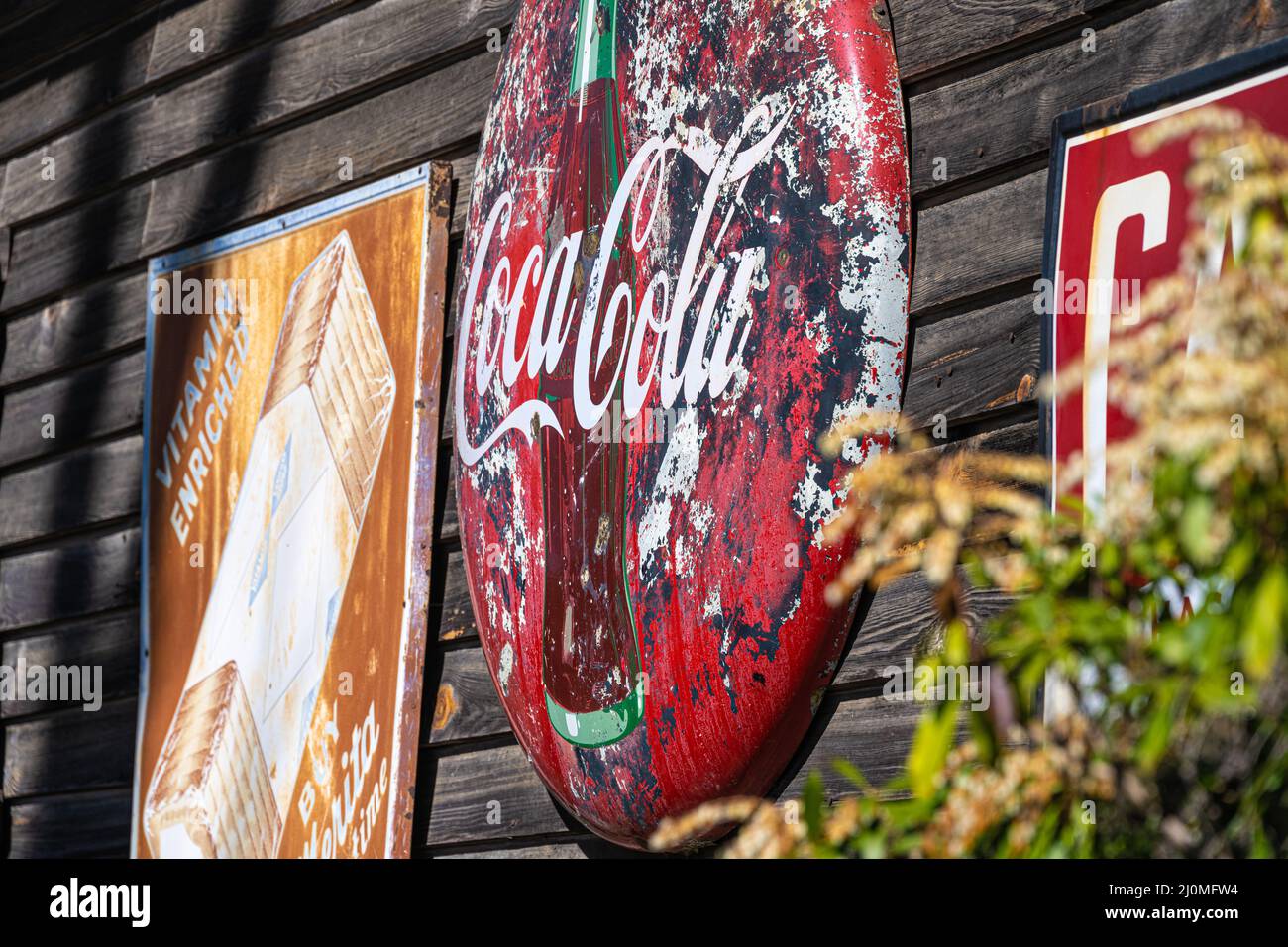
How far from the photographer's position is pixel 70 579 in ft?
12.1

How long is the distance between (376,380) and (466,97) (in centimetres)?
62

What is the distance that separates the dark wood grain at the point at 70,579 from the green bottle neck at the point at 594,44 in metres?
1.77

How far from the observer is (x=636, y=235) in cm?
236

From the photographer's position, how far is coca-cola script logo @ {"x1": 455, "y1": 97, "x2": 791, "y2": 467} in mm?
2150

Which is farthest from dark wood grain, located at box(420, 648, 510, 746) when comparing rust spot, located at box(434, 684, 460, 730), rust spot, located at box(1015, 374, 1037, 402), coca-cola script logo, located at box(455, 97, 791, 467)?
rust spot, located at box(1015, 374, 1037, 402)

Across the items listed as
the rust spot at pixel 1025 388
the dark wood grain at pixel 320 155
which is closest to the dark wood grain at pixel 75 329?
the dark wood grain at pixel 320 155

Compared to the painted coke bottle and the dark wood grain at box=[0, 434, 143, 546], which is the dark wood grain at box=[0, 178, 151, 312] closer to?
the dark wood grain at box=[0, 434, 143, 546]

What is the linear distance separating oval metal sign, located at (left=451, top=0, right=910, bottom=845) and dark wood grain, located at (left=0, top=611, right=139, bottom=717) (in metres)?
1.29

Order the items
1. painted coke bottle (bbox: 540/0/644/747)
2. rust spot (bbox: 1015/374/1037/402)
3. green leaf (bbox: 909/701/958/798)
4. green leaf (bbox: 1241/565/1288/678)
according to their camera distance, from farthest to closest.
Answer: painted coke bottle (bbox: 540/0/644/747), rust spot (bbox: 1015/374/1037/402), green leaf (bbox: 909/701/958/798), green leaf (bbox: 1241/565/1288/678)

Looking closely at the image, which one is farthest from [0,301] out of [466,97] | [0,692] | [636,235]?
[636,235]

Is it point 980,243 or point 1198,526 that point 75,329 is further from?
point 1198,526

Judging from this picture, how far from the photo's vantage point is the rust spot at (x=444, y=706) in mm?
2742

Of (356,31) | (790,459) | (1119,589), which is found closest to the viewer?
(1119,589)
